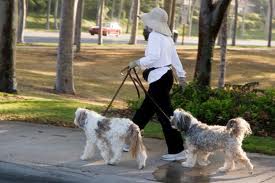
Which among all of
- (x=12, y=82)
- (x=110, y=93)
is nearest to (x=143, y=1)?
(x=110, y=93)

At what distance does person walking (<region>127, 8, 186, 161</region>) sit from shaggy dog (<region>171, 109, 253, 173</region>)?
0.46 metres

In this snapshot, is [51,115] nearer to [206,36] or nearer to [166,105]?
[206,36]

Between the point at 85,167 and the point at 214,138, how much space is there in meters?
1.83

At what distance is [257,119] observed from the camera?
36.9 feet

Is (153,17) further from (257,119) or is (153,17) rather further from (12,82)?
(12,82)

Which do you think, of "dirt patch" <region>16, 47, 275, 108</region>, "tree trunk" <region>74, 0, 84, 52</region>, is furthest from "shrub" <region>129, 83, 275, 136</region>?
"tree trunk" <region>74, 0, 84, 52</region>

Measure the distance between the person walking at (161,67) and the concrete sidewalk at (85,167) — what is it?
0.38 metres

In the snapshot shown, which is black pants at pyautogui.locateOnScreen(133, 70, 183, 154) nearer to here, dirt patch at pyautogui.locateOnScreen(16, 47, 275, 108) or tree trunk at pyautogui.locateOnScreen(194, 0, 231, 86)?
tree trunk at pyautogui.locateOnScreen(194, 0, 231, 86)

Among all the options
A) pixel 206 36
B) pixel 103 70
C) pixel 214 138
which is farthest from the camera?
pixel 103 70

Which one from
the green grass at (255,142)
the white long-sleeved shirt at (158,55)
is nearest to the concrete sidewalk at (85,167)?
the green grass at (255,142)

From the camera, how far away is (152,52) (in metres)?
8.29

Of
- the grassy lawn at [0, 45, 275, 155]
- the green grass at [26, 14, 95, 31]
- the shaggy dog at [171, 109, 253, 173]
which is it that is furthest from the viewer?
the green grass at [26, 14, 95, 31]

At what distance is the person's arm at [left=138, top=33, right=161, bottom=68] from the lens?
8.26 meters

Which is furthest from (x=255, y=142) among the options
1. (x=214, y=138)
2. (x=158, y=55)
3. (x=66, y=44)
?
(x=66, y=44)
